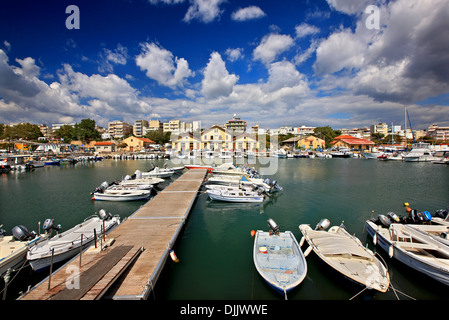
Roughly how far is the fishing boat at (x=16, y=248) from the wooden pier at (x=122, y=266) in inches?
106

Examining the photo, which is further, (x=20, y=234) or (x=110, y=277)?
(x=20, y=234)

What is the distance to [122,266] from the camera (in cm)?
713

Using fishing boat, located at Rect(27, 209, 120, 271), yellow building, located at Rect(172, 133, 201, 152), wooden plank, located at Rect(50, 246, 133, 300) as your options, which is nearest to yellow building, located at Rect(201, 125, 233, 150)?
yellow building, located at Rect(172, 133, 201, 152)

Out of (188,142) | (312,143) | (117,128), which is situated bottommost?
(312,143)

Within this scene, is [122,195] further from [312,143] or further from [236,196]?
[312,143]

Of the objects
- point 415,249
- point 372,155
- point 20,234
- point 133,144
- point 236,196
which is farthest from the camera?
point 133,144

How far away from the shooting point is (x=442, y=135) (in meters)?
114

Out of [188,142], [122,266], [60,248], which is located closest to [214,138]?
[188,142]

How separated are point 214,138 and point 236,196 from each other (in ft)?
181

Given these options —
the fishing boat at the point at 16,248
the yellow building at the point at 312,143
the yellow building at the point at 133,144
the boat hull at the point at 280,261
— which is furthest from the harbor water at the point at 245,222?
the yellow building at the point at 312,143

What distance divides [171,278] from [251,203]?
10817 millimetres

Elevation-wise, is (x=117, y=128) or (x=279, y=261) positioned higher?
(x=117, y=128)
